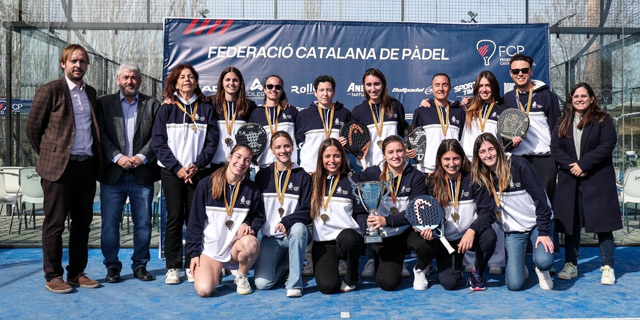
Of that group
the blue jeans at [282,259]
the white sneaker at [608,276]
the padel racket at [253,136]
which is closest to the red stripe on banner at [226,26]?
the padel racket at [253,136]

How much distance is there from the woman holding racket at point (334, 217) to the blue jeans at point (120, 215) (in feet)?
4.94

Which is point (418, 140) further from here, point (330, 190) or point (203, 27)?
point (203, 27)

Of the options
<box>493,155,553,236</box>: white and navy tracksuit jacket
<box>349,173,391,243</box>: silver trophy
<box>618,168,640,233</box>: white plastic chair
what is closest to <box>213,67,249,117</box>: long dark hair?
<box>349,173,391,243</box>: silver trophy

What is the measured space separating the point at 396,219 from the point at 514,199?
102 cm

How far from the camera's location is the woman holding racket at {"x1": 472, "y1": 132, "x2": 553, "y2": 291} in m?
4.82

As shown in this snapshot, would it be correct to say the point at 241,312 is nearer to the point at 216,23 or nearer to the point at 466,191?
the point at 466,191

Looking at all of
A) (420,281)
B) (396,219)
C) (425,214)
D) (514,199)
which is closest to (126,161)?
(396,219)

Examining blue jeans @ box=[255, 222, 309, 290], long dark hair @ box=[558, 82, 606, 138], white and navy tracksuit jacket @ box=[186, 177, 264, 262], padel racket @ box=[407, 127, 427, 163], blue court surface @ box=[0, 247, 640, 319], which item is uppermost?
long dark hair @ box=[558, 82, 606, 138]

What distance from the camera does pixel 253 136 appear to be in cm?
512

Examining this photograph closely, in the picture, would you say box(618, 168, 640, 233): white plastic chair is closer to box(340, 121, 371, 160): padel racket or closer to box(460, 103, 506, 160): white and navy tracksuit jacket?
box(460, 103, 506, 160): white and navy tracksuit jacket

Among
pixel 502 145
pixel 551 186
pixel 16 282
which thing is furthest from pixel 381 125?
pixel 16 282

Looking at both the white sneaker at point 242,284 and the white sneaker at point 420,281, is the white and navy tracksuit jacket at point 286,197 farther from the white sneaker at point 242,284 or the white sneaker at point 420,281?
the white sneaker at point 420,281

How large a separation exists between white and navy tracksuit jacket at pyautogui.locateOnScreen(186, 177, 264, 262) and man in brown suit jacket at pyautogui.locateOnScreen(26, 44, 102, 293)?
0.92 meters

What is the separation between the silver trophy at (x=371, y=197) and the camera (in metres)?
4.60
